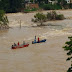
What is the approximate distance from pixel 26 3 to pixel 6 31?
164ft

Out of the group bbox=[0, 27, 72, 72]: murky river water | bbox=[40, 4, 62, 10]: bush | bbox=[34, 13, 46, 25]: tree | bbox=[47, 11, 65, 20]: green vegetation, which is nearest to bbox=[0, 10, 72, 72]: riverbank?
bbox=[0, 27, 72, 72]: murky river water

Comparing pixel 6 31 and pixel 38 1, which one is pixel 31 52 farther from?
pixel 38 1

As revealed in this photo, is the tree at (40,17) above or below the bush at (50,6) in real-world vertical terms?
above

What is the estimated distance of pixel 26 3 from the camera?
90.2 metres

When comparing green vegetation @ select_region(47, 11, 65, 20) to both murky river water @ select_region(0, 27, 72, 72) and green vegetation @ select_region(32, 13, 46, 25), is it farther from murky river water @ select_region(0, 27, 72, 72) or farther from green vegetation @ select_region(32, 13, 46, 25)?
murky river water @ select_region(0, 27, 72, 72)

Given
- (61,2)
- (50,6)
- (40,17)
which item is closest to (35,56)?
(40,17)

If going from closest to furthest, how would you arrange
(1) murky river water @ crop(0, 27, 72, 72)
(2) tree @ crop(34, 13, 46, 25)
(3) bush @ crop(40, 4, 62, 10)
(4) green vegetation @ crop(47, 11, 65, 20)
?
1. (1) murky river water @ crop(0, 27, 72, 72)
2. (2) tree @ crop(34, 13, 46, 25)
3. (4) green vegetation @ crop(47, 11, 65, 20)
4. (3) bush @ crop(40, 4, 62, 10)

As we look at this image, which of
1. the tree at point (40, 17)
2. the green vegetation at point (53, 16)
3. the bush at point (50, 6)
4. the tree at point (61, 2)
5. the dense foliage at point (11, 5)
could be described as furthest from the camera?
the tree at point (61, 2)

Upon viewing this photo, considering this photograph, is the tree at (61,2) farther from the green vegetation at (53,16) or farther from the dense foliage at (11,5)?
the green vegetation at (53,16)

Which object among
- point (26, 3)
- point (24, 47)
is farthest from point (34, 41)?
point (26, 3)

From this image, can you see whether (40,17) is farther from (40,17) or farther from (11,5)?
(11,5)

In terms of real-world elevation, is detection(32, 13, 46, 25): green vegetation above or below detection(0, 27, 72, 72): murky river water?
above

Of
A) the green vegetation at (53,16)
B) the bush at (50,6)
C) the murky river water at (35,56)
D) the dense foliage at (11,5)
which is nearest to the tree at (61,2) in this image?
the bush at (50,6)

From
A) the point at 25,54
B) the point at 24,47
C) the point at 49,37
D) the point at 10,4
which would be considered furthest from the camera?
the point at 10,4
